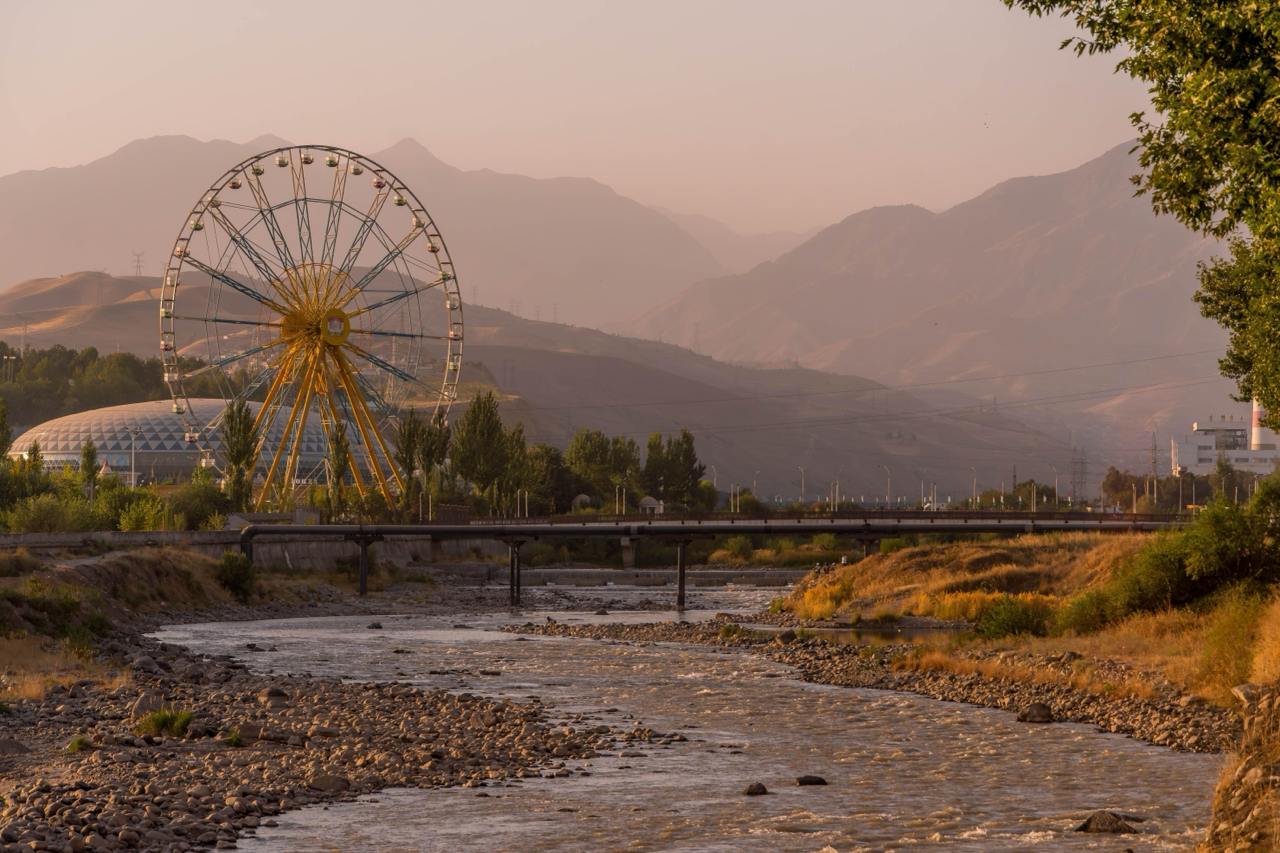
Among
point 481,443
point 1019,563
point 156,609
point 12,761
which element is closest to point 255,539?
point 156,609

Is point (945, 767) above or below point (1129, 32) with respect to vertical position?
below

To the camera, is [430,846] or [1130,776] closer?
[430,846]

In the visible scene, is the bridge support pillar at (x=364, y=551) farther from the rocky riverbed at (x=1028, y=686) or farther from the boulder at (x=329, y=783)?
the boulder at (x=329, y=783)

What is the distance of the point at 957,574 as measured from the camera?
82.0 m

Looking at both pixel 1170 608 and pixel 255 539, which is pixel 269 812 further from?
pixel 255 539

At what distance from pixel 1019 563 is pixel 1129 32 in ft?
197

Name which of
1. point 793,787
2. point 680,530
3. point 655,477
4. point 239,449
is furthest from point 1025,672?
point 655,477

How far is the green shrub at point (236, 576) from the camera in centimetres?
8444

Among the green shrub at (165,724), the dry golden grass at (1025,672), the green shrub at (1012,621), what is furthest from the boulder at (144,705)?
the green shrub at (1012,621)

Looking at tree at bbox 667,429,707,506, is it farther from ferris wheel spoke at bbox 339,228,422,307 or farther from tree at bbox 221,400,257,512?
tree at bbox 221,400,257,512

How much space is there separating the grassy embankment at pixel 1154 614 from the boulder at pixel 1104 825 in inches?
329

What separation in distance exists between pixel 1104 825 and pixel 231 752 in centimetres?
1633

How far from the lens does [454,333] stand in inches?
4673

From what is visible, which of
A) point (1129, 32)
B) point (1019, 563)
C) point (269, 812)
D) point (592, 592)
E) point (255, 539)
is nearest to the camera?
point (269, 812)
